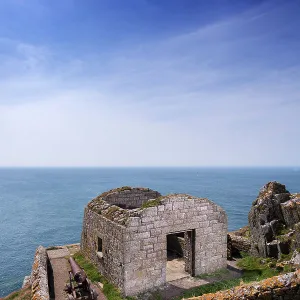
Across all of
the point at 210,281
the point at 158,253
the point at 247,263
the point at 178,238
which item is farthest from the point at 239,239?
the point at 158,253

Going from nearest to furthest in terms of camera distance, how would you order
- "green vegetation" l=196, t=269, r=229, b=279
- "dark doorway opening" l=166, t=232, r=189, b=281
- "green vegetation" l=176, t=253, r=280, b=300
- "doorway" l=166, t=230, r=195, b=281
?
"green vegetation" l=176, t=253, r=280, b=300 → "green vegetation" l=196, t=269, r=229, b=279 → "doorway" l=166, t=230, r=195, b=281 → "dark doorway opening" l=166, t=232, r=189, b=281

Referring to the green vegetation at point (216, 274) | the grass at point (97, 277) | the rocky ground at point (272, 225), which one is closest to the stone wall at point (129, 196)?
the grass at point (97, 277)

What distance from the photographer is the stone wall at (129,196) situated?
18.3m

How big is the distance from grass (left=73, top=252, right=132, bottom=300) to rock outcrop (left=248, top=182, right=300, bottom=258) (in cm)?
807

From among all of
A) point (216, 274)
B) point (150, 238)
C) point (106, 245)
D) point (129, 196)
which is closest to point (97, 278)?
point (106, 245)

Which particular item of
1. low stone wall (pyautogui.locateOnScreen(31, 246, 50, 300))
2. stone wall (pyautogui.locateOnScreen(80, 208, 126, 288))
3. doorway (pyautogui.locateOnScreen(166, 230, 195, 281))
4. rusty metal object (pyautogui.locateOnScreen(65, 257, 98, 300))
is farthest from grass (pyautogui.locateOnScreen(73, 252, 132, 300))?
doorway (pyautogui.locateOnScreen(166, 230, 195, 281))

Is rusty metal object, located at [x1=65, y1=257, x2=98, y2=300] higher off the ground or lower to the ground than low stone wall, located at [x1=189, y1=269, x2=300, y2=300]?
lower

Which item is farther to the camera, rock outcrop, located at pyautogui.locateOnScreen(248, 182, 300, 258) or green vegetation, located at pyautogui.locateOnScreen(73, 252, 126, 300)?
rock outcrop, located at pyautogui.locateOnScreen(248, 182, 300, 258)

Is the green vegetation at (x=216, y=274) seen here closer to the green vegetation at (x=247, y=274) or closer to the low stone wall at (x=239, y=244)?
the green vegetation at (x=247, y=274)

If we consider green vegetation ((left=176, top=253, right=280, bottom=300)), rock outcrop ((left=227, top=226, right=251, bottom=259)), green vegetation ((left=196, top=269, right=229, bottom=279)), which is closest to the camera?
green vegetation ((left=176, top=253, right=280, bottom=300))

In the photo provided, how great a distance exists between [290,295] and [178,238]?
1189 centimetres

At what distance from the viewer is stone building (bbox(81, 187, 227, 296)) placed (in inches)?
492

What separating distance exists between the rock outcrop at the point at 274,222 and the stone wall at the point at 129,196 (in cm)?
622

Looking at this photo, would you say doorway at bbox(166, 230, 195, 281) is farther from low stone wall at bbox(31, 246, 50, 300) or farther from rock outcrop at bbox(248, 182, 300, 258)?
low stone wall at bbox(31, 246, 50, 300)
